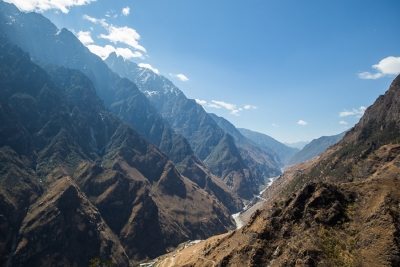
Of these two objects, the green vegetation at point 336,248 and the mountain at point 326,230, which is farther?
the mountain at point 326,230

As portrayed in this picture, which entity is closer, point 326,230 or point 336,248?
point 336,248

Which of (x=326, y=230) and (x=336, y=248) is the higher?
(x=326, y=230)

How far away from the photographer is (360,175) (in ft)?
634

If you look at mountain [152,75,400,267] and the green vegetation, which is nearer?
the green vegetation

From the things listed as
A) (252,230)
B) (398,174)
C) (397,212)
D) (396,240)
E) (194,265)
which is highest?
(398,174)

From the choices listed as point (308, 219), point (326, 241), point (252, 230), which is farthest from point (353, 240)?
point (252, 230)

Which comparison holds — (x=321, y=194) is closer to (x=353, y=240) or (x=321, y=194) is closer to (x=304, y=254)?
(x=353, y=240)

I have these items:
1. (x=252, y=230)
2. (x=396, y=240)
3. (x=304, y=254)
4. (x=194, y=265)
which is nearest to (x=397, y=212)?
(x=396, y=240)

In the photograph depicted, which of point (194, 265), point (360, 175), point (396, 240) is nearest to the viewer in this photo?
point (396, 240)

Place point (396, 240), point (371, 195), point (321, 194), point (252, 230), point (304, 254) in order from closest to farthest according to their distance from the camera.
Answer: point (396, 240) < point (304, 254) < point (371, 195) < point (321, 194) < point (252, 230)

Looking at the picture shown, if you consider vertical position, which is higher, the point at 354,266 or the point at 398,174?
the point at 398,174

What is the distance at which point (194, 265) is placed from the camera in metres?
110

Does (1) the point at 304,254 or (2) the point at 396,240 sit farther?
(1) the point at 304,254

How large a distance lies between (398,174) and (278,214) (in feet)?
294
